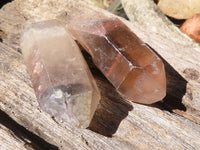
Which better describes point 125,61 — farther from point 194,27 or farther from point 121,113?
point 194,27

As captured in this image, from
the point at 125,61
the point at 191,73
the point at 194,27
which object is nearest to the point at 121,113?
the point at 125,61

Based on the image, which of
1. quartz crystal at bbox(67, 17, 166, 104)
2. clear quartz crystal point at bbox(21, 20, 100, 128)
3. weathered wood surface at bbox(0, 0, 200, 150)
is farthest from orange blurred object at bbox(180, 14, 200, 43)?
clear quartz crystal point at bbox(21, 20, 100, 128)

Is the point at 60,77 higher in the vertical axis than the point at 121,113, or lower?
higher

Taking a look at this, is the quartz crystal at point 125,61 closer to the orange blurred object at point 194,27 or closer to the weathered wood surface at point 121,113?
the weathered wood surface at point 121,113

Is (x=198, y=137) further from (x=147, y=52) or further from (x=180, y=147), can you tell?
(x=147, y=52)

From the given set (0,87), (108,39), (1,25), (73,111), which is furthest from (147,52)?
(1,25)

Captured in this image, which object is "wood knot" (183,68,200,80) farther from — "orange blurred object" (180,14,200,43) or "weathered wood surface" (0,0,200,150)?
"orange blurred object" (180,14,200,43)

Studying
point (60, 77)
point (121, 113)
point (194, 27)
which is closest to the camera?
point (60, 77)

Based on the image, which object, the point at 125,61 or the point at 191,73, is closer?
the point at 125,61
